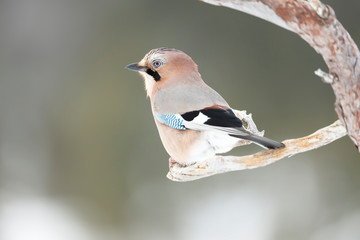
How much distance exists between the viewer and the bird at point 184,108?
1.18 meters

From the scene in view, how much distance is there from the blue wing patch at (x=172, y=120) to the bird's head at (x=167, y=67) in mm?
78

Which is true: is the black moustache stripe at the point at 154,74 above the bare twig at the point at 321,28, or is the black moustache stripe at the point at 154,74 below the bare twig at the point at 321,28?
above

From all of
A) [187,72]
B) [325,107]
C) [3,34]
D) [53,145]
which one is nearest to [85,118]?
[53,145]

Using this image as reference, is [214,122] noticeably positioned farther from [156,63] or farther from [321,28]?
[321,28]

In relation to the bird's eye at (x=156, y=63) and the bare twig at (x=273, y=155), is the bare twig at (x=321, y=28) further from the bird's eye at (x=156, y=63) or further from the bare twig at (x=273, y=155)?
the bird's eye at (x=156, y=63)

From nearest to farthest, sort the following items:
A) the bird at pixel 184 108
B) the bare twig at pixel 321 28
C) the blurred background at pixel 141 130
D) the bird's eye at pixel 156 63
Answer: the bare twig at pixel 321 28 → the bird at pixel 184 108 → the bird's eye at pixel 156 63 → the blurred background at pixel 141 130

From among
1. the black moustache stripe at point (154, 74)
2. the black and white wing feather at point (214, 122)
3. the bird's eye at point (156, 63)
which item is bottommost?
the black and white wing feather at point (214, 122)

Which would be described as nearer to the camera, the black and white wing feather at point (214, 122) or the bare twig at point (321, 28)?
the bare twig at point (321, 28)

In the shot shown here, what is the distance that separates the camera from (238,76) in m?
3.05

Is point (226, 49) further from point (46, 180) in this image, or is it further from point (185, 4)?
point (46, 180)

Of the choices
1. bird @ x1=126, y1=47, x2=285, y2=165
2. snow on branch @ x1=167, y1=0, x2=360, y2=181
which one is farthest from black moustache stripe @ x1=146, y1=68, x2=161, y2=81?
snow on branch @ x1=167, y1=0, x2=360, y2=181

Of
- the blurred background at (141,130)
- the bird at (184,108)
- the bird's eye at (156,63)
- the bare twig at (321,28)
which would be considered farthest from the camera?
the blurred background at (141,130)

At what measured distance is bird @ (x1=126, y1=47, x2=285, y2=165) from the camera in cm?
118

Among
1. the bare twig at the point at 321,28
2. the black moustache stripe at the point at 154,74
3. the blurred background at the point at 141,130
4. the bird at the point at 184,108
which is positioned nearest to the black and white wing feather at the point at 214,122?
the bird at the point at 184,108
